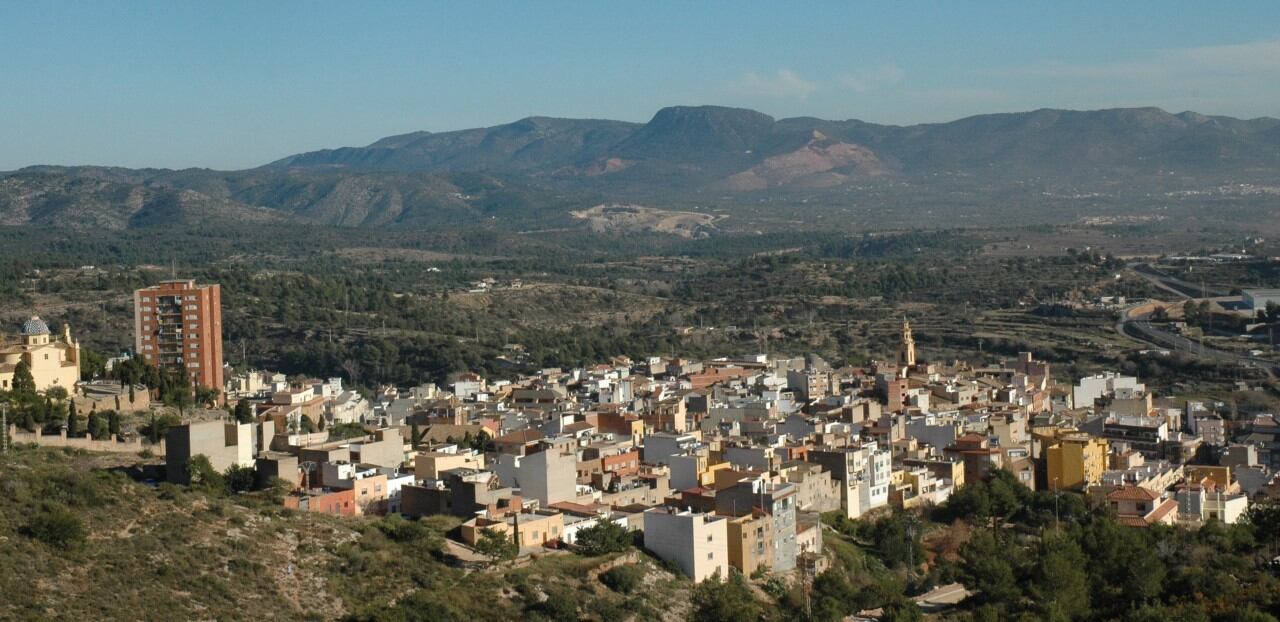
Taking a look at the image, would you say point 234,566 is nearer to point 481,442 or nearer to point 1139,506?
point 481,442

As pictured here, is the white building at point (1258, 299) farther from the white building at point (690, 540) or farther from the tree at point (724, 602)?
the tree at point (724, 602)

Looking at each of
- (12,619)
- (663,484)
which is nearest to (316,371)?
(663,484)

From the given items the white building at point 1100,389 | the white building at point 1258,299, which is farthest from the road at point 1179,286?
the white building at point 1100,389

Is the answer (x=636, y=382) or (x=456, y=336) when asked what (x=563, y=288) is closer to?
(x=456, y=336)

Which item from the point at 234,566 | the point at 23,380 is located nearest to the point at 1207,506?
the point at 234,566

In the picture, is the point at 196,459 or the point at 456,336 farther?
the point at 456,336

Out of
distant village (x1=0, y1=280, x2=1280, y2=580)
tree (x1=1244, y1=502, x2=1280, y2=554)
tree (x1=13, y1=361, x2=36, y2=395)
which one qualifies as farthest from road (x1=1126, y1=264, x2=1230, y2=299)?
tree (x1=13, y1=361, x2=36, y2=395)

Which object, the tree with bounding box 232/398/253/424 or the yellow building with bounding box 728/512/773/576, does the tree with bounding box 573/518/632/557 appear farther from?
the tree with bounding box 232/398/253/424
